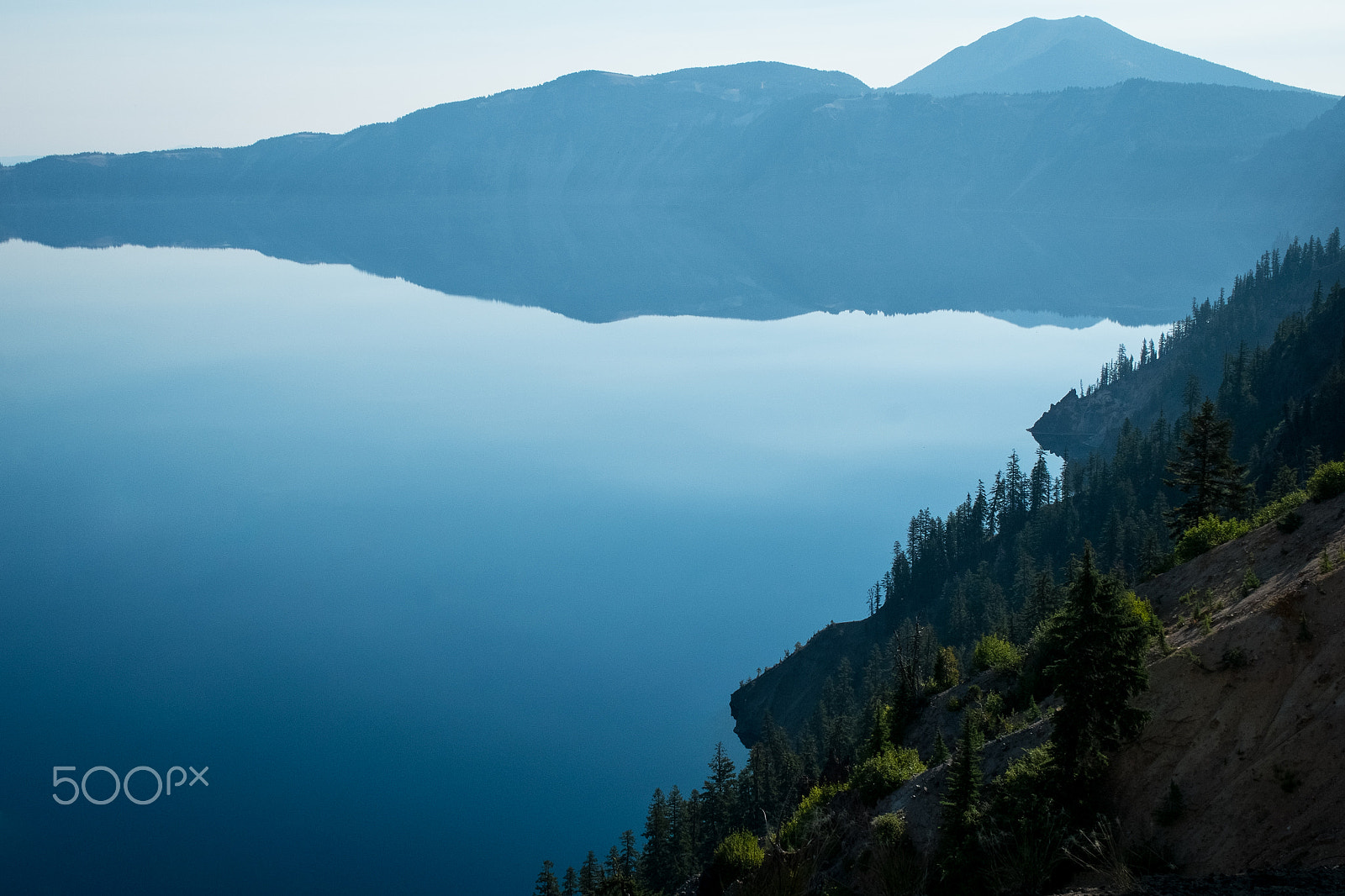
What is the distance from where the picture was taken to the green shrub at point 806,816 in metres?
34.5

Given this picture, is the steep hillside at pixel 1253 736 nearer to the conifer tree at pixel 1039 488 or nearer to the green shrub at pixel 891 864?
the green shrub at pixel 891 864

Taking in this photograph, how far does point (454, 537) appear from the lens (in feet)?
412

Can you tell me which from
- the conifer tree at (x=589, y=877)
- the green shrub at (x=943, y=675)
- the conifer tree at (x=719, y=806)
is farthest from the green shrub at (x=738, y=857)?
the conifer tree at (x=719, y=806)

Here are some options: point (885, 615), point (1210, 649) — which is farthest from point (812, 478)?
point (1210, 649)

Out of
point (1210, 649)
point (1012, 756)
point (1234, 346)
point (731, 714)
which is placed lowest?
point (731, 714)

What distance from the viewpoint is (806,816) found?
120ft

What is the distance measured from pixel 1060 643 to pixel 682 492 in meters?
115

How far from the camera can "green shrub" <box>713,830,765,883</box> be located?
116 feet

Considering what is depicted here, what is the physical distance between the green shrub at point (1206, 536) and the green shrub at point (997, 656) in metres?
7.61

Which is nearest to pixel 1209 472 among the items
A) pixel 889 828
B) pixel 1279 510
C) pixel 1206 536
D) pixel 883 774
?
pixel 1206 536

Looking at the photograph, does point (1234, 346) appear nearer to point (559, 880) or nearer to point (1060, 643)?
point (559, 880)

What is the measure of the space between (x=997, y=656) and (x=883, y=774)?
9.14 metres

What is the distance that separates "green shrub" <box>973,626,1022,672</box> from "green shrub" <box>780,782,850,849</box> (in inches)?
293

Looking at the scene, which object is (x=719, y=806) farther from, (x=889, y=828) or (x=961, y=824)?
(x=961, y=824)
